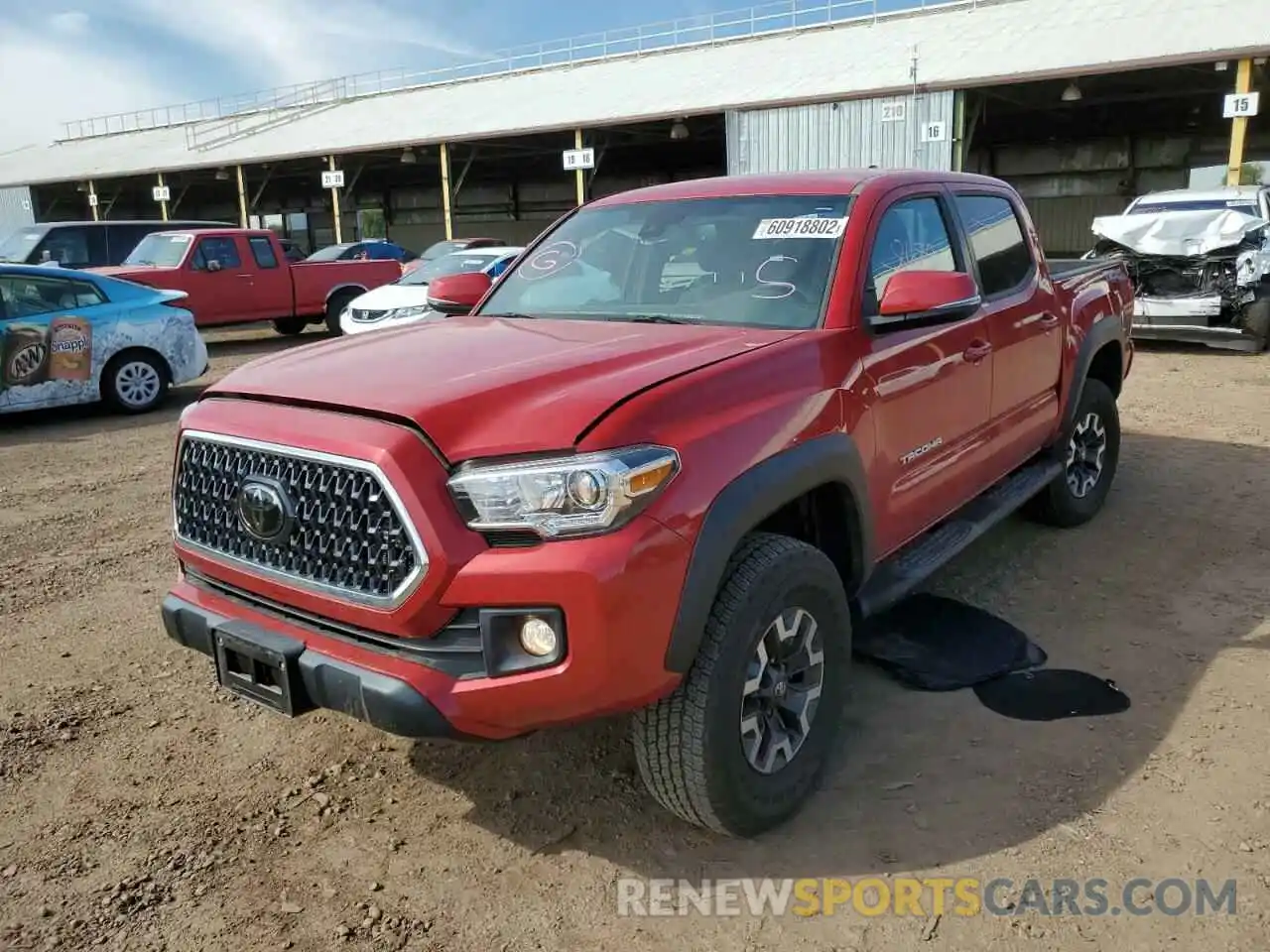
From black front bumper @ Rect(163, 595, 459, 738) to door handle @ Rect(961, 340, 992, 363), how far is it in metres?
2.51

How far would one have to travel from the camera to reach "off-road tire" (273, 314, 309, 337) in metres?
16.0

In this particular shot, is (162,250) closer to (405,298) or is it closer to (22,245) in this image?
(22,245)

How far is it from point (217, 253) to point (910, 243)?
13.2 metres

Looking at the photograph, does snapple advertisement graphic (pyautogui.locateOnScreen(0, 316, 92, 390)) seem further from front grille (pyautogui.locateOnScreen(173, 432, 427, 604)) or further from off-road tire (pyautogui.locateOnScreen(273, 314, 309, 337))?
front grille (pyautogui.locateOnScreen(173, 432, 427, 604))

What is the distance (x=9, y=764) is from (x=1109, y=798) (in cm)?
354

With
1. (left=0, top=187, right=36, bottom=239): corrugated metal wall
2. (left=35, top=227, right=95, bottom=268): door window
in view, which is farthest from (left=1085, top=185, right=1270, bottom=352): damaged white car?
(left=0, top=187, right=36, bottom=239): corrugated metal wall

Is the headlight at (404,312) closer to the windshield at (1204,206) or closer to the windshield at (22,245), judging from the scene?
the windshield at (22,245)

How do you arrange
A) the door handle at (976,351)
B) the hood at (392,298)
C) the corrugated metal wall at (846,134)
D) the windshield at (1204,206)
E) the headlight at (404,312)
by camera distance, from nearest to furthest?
the door handle at (976,351) < the windshield at (1204,206) < the headlight at (404,312) < the hood at (392,298) < the corrugated metal wall at (846,134)

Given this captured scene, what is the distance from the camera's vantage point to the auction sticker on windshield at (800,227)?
11.4ft

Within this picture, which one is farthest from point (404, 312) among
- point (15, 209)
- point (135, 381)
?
point (15, 209)

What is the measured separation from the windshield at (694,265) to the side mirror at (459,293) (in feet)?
0.98

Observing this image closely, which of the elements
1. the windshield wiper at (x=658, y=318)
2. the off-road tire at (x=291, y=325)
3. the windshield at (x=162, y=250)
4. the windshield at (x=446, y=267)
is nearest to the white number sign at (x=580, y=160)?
the off-road tire at (x=291, y=325)

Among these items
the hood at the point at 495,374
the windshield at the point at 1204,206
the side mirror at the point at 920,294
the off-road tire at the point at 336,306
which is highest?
the windshield at the point at 1204,206

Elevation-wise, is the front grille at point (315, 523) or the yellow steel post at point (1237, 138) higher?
the yellow steel post at point (1237, 138)
